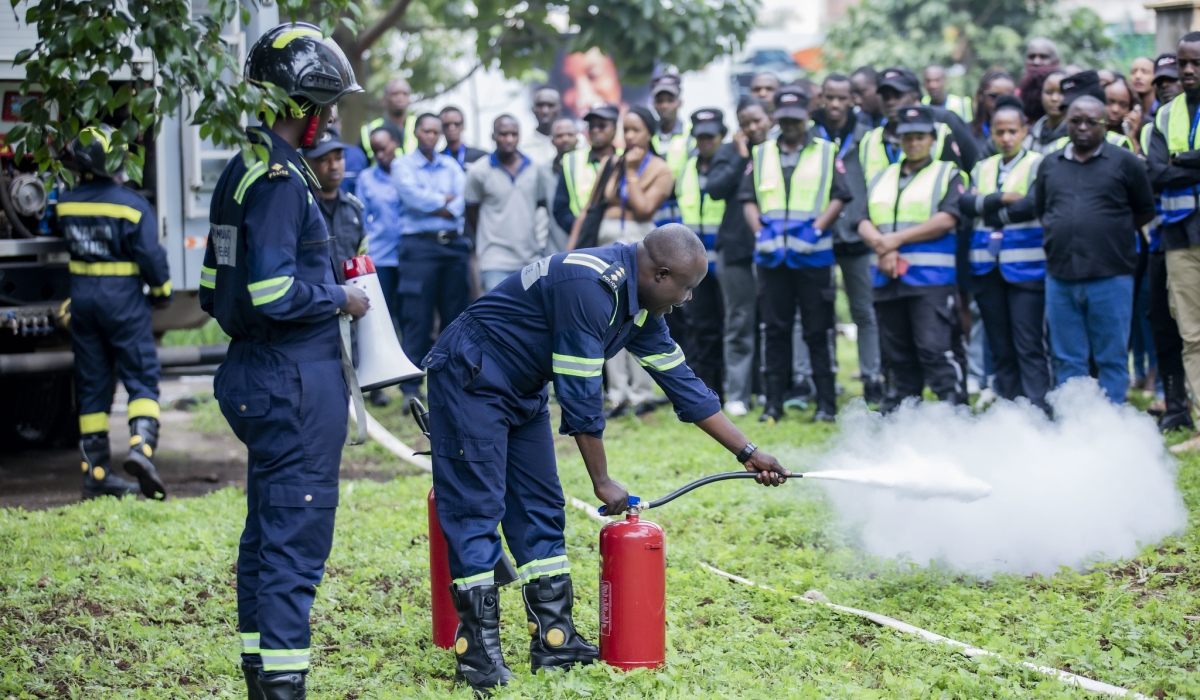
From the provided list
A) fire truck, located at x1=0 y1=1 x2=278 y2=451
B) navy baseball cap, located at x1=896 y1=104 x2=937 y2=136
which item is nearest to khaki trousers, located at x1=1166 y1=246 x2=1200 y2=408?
navy baseball cap, located at x1=896 y1=104 x2=937 y2=136

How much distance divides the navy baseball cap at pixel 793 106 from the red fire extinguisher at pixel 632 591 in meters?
5.79

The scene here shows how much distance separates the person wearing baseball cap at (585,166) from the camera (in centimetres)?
1066

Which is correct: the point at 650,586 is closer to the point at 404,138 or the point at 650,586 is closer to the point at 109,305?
the point at 109,305

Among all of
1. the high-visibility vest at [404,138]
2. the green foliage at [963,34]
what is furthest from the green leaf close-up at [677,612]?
Answer: the green foliage at [963,34]

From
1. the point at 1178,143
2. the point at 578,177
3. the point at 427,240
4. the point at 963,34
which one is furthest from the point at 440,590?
the point at 963,34

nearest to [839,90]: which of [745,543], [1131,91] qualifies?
[1131,91]

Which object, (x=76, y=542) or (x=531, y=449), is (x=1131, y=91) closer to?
(x=531, y=449)

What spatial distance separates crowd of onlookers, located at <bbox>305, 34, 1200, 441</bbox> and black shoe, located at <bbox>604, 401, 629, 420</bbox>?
0.11 feet

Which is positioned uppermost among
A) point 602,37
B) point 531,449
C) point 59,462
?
point 602,37

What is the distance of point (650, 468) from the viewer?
27.6 feet

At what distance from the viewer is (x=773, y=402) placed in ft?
33.1

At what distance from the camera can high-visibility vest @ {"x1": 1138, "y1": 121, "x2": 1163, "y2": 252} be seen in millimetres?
8367

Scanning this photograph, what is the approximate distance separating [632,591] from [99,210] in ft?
16.6

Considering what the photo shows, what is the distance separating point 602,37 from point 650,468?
6.02 m
